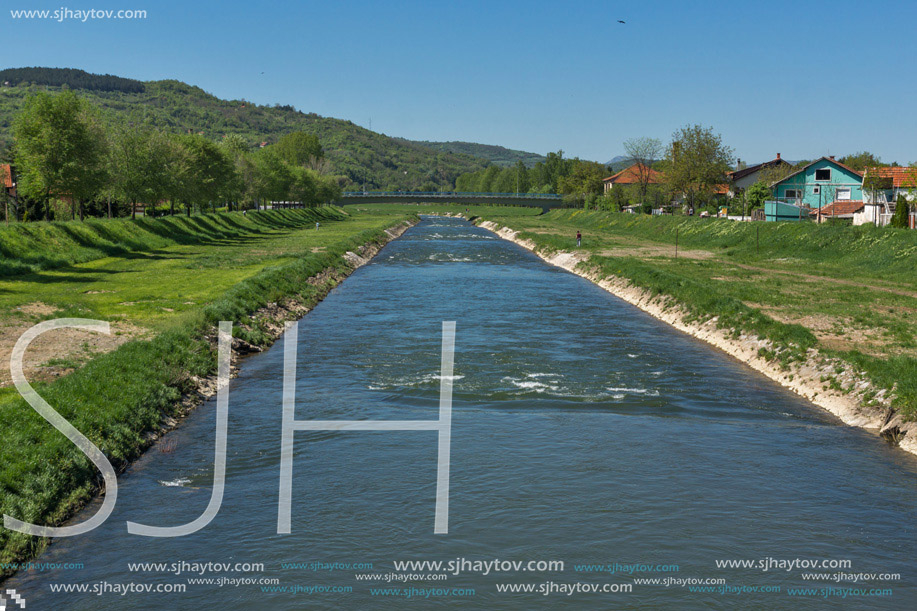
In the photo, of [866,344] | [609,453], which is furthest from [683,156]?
[609,453]

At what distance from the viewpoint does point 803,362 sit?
2812 centimetres

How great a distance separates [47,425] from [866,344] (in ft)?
87.0

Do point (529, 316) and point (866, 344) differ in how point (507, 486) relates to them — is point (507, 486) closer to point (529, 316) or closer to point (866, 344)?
point (866, 344)

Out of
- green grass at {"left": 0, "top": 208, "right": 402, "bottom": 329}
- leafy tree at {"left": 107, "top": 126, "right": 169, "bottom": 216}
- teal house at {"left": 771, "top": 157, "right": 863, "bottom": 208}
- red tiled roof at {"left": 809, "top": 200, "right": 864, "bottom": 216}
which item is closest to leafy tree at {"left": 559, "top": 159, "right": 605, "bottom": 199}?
teal house at {"left": 771, "top": 157, "right": 863, "bottom": 208}

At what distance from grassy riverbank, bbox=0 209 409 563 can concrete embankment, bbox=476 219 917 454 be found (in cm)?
2004

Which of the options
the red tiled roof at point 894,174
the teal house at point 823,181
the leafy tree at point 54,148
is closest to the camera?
the leafy tree at point 54,148

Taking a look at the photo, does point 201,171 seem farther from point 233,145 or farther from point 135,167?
point 233,145

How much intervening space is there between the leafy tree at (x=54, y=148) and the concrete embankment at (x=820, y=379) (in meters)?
42.7

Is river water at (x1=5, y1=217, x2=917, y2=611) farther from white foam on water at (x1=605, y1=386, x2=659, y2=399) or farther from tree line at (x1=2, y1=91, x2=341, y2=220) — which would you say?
tree line at (x1=2, y1=91, x2=341, y2=220)

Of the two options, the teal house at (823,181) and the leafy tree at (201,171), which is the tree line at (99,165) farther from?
the teal house at (823,181)

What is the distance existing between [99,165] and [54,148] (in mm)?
5323

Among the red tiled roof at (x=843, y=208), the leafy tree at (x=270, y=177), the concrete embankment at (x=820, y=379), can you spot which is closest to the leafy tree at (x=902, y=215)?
the concrete embankment at (x=820, y=379)

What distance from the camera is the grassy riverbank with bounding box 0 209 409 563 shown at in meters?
16.1

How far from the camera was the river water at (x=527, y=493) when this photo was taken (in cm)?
1373
